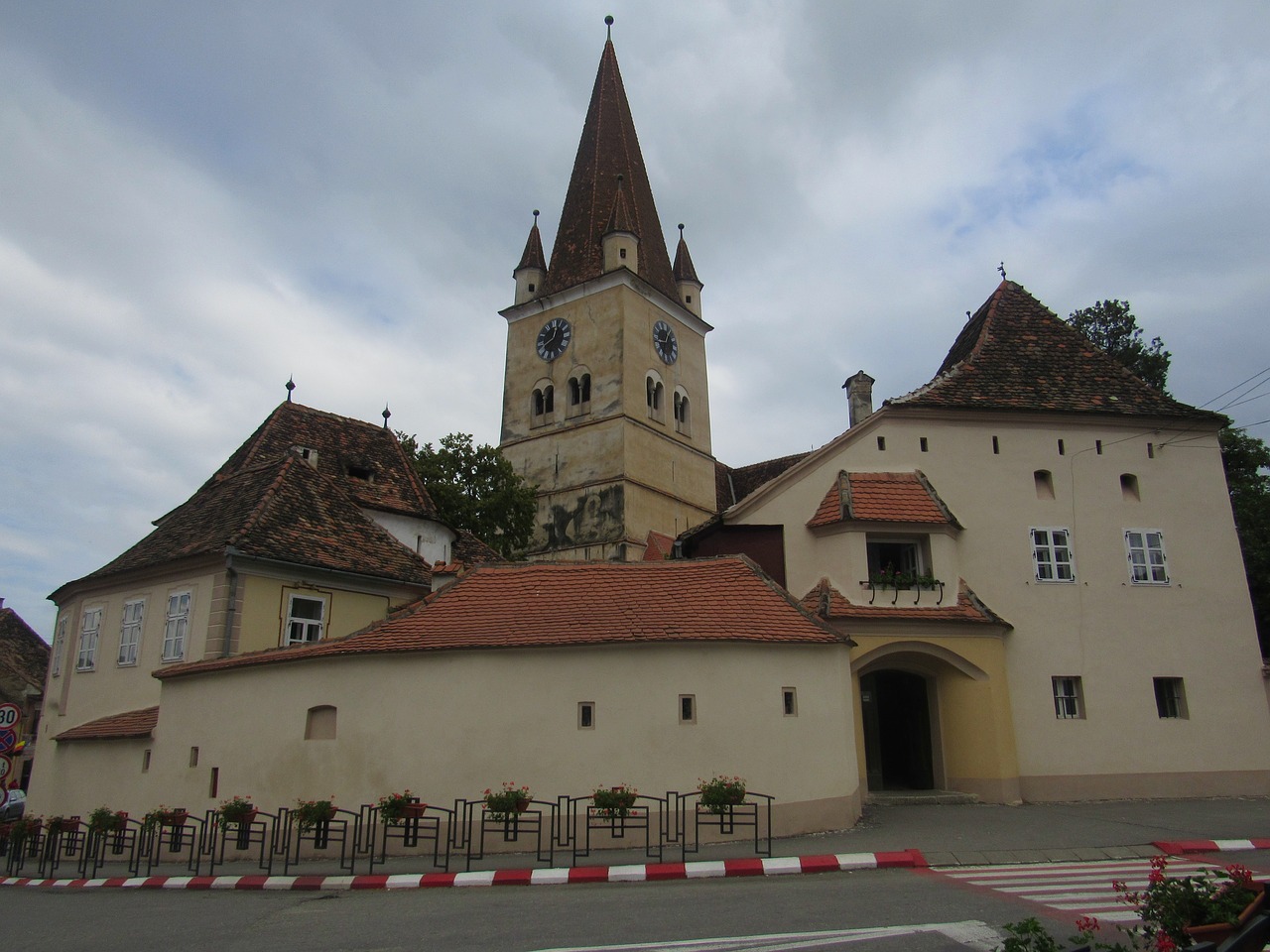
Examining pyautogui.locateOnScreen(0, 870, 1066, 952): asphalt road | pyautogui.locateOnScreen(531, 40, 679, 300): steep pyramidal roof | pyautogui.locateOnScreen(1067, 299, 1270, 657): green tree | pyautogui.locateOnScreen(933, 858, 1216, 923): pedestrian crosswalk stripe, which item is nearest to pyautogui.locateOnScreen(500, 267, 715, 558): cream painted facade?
pyautogui.locateOnScreen(531, 40, 679, 300): steep pyramidal roof

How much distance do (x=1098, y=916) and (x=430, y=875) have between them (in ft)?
25.5

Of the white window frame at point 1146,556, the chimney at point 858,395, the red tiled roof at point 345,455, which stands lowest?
the white window frame at point 1146,556

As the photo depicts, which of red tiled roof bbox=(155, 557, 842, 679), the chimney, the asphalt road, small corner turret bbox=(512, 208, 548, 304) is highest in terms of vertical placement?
small corner turret bbox=(512, 208, 548, 304)

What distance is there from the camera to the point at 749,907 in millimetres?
9477

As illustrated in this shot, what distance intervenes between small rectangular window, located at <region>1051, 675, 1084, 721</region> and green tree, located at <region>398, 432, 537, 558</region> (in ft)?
73.0

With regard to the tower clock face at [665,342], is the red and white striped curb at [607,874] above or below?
below

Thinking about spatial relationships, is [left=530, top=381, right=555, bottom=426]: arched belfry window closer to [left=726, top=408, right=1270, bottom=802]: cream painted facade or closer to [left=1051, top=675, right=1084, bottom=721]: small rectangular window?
[left=726, top=408, right=1270, bottom=802]: cream painted facade

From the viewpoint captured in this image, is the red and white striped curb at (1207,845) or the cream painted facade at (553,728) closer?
the red and white striped curb at (1207,845)

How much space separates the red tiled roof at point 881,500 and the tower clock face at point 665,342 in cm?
2885

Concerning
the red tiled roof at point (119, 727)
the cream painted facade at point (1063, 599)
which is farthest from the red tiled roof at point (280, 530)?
the cream painted facade at point (1063, 599)

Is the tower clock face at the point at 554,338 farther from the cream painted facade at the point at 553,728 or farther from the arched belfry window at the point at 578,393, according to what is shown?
the cream painted facade at the point at 553,728

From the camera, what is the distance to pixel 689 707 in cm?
1488

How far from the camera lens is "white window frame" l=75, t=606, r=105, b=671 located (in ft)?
72.0

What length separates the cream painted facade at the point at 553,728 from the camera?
14.5 meters
